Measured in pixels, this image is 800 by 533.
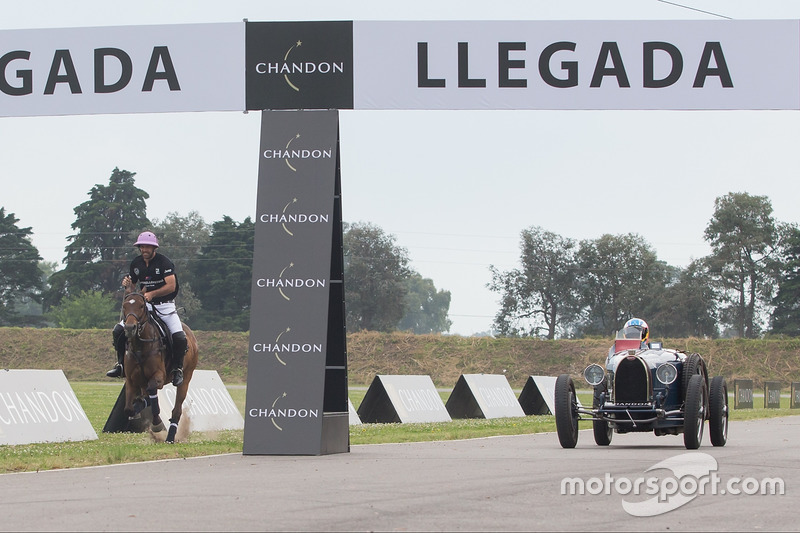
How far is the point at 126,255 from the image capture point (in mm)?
91750

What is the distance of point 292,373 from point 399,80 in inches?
161

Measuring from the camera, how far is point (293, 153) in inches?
610

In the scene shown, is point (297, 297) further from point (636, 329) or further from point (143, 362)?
point (636, 329)

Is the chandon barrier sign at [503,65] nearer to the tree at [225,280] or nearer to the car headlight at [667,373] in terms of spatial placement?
the car headlight at [667,373]

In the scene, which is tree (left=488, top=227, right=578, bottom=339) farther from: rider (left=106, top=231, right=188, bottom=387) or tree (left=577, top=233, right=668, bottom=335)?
rider (left=106, top=231, right=188, bottom=387)

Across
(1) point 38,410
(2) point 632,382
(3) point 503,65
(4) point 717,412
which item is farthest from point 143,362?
(4) point 717,412

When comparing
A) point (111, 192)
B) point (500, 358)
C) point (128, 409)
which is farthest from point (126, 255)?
point (128, 409)

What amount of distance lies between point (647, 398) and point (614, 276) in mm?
85117

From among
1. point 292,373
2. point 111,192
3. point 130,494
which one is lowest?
point 130,494

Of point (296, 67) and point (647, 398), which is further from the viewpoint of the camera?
point (647, 398)

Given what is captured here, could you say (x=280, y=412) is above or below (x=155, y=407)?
above

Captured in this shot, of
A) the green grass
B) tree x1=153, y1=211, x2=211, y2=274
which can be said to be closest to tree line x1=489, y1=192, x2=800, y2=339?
tree x1=153, y1=211, x2=211, y2=274

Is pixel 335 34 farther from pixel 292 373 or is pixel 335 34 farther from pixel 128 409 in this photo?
pixel 128 409

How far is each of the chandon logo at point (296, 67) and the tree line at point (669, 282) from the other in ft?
264
